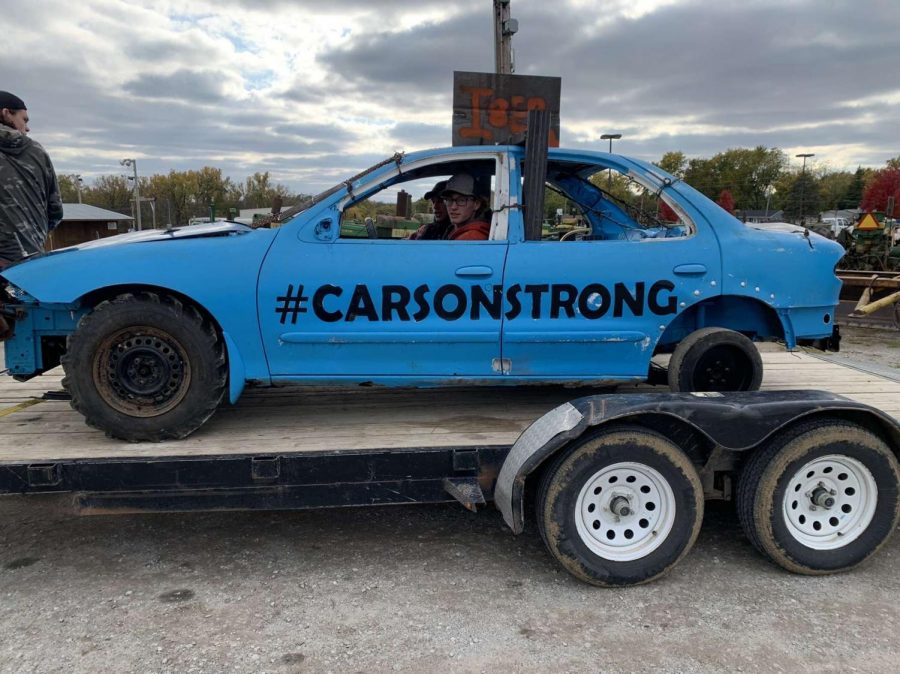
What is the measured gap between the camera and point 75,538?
3889mm

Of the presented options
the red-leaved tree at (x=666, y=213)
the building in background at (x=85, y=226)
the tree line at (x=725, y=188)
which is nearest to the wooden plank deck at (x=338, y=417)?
the red-leaved tree at (x=666, y=213)

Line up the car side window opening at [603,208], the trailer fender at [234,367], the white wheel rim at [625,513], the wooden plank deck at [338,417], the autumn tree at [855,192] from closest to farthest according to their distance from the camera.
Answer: the white wheel rim at [625,513] < the wooden plank deck at [338,417] < the trailer fender at [234,367] < the car side window opening at [603,208] < the autumn tree at [855,192]

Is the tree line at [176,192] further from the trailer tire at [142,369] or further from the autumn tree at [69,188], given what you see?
the trailer tire at [142,369]

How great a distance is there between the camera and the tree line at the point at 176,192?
67.0 meters

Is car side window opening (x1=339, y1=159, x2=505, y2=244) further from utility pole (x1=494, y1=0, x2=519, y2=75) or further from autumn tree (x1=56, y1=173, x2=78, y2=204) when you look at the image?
autumn tree (x1=56, y1=173, x2=78, y2=204)

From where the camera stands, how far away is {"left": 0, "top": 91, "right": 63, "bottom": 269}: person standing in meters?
3.95

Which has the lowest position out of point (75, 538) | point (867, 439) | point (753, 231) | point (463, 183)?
point (75, 538)

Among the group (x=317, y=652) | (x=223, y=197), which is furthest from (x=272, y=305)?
(x=223, y=197)

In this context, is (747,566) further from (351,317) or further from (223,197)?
(223,197)

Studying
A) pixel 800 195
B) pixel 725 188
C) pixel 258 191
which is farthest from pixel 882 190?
pixel 258 191

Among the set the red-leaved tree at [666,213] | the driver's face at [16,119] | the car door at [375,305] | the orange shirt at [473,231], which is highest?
the driver's face at [16,119]

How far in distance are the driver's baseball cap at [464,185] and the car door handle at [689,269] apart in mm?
1300

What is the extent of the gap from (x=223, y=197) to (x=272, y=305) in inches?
2862

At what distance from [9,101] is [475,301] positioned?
302 centimetres
